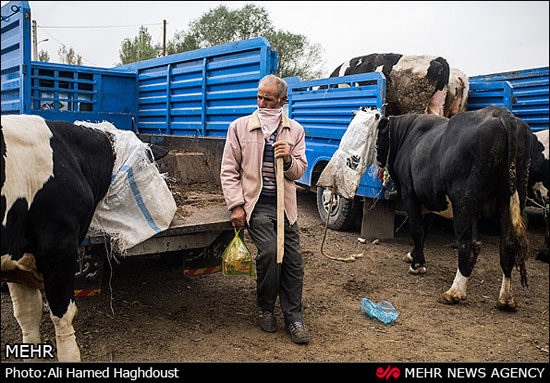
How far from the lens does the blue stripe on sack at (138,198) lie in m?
2.80

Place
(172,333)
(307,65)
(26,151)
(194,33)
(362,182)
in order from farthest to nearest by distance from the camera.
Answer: (307,65)
(194,33)
(362,182)
(172,333)
(26,151)

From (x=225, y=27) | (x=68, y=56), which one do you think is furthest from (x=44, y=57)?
(x=225, y=27)

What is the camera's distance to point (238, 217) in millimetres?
3191

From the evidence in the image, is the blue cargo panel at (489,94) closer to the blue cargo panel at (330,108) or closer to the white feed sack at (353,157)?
the blue cargo panel at (330,108)

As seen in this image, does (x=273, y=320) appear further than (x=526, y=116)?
No

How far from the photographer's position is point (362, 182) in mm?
5973

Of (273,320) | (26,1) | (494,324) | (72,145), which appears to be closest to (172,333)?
(273,320)

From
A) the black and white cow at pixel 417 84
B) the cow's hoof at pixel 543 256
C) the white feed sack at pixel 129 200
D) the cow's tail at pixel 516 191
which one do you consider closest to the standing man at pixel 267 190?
the white feed sack at pixel 129 200

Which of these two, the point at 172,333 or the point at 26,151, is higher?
the point at 26,151

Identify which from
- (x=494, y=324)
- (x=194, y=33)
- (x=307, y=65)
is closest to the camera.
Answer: (x=494, y=324)

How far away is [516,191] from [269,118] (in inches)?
87.4
